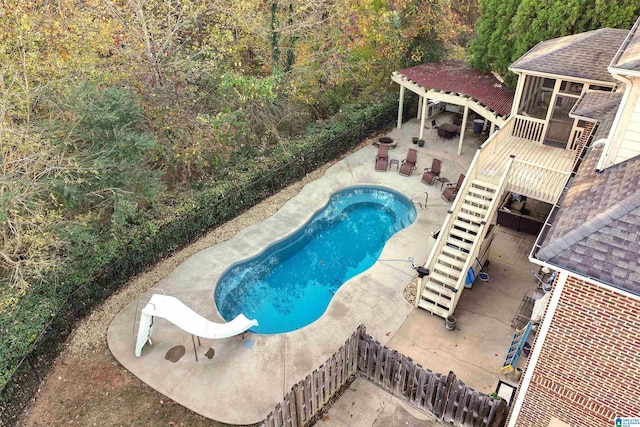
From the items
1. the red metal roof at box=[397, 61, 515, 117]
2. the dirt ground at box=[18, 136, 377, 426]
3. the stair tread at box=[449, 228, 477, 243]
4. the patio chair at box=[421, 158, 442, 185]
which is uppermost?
the red metal roof at box=[397, 61, 515, 117]

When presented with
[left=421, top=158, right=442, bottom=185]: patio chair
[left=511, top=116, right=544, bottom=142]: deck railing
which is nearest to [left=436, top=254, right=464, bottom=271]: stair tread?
[left=421, top=158, right=442, bottom=185]: patio chair

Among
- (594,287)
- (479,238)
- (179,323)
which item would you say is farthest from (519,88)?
(179,323)

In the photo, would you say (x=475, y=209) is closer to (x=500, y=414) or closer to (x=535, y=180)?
(x=535, y=180)

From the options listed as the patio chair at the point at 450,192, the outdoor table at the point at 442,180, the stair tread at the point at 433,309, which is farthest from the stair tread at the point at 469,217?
the outdoor table at the point at 442,180

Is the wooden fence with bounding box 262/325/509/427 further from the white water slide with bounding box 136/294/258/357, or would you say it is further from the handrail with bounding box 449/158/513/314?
the handrail with bounding box 449/158/513/314

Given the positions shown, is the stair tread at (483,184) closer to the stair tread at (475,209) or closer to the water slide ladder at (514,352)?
the stair tread at (475,209)

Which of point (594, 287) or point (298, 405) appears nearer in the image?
point (594, 287)
